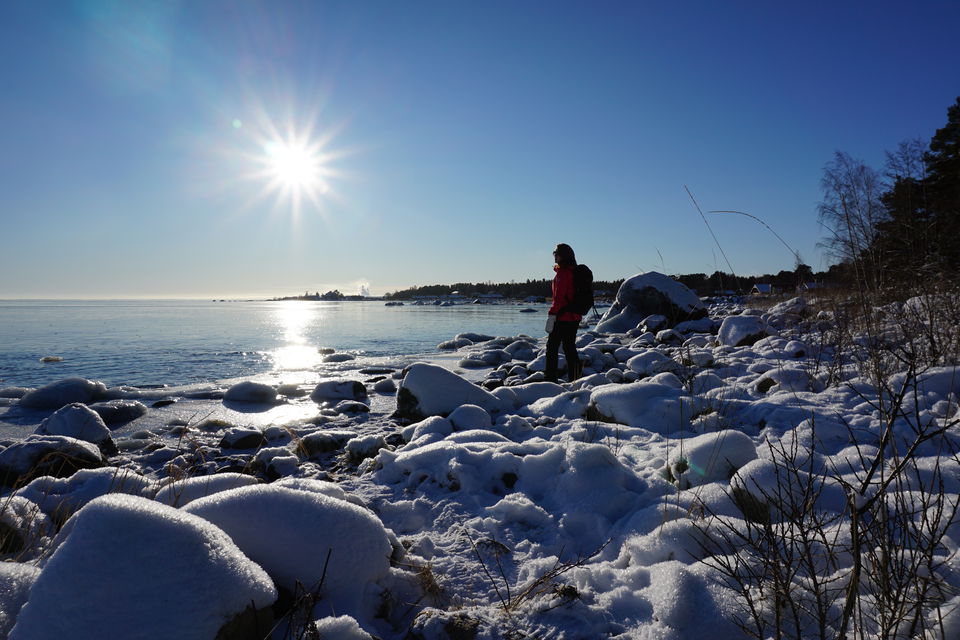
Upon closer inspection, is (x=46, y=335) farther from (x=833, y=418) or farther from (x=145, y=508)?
(x=833, y=418)

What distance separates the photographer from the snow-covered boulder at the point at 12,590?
1.40 m

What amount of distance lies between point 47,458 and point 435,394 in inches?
135

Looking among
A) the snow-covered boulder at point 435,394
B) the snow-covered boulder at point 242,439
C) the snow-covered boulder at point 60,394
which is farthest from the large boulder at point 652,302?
the snow-covered boulder at point 60,394

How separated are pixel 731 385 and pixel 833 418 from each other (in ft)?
4.88

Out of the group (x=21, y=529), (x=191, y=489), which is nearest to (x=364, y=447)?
(x=191, y=489)

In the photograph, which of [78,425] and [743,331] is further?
[743,331]

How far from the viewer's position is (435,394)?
5.35 metres

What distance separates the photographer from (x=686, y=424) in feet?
12.5

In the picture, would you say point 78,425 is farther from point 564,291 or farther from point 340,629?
point 564,291

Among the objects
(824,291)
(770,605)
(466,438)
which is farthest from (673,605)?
(824,291)

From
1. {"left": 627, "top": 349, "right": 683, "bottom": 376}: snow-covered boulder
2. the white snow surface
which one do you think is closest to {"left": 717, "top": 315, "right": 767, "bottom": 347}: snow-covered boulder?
{"left": 627, "top": 349, "right": 683, "bottom": 376}: snow-covered boulder

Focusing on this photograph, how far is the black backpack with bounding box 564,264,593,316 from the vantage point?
6.79 meters

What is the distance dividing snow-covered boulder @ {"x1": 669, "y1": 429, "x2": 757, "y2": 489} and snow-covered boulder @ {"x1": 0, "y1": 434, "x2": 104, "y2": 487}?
4.58 meters

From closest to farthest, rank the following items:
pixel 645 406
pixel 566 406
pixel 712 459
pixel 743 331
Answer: pixel 712 459 → pixel 645 406 → pixel 566 406 → pixel 743 331
